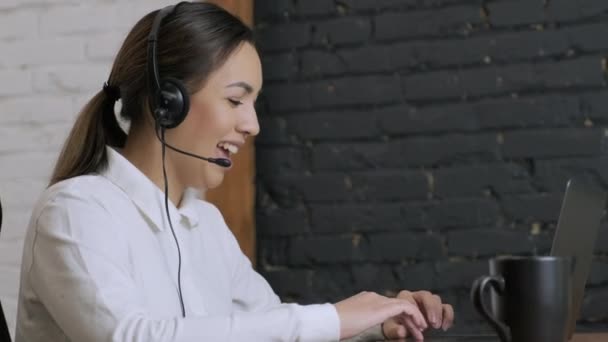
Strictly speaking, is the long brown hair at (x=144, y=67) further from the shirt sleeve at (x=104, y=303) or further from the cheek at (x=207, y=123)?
the shirt sleeve at (x=104, y=303)

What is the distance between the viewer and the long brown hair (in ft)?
4.59

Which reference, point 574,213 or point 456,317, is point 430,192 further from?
point 574,213

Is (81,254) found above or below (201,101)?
below

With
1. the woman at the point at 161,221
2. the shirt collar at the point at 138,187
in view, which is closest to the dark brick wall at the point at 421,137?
the woman at the point at 161,221

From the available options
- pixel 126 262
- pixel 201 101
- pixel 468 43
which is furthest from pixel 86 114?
pixel 468 43

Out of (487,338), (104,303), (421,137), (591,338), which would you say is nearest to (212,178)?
(104,303)

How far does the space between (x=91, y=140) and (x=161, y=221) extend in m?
0.18

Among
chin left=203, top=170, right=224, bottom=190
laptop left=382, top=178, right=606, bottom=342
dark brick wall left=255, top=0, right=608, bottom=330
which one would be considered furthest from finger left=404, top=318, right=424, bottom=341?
dark brick wall left=255, top=0, right=608, bottom=330

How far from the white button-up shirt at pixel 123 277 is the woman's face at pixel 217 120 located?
0.24 ft

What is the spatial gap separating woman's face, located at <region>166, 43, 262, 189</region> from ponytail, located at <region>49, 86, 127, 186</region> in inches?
4.3

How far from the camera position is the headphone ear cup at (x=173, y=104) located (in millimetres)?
1327

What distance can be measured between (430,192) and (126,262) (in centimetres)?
95

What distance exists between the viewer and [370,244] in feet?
6.76

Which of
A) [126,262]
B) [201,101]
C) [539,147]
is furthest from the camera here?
[539,147]
